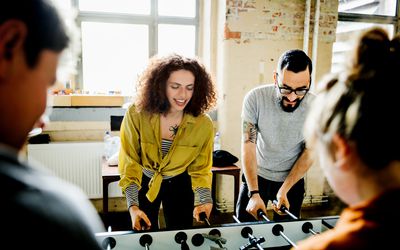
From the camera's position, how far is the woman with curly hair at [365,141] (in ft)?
1.85

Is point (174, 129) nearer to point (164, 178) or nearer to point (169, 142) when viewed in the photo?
point (169, 142)

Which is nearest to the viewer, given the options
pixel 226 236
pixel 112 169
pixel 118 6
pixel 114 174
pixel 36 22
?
pixel 36 22

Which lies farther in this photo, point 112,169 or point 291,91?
point 112,169

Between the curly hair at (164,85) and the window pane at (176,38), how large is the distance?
5.76 ft

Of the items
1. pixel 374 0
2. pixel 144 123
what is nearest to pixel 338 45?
pixel 374 0

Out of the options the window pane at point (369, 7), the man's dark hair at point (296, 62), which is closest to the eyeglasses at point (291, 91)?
the man's dark hair at point (296, 62)

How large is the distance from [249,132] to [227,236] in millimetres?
747

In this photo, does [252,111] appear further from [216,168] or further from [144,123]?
[216,168]

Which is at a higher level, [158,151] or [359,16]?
[359,16]

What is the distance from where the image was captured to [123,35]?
11.5 feet

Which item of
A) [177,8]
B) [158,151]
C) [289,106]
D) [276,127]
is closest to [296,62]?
[289,106]

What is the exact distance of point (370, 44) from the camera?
65cm

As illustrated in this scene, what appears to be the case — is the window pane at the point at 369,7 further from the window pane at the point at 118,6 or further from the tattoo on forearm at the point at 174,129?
the tattoo on forearm at the point at 174,129

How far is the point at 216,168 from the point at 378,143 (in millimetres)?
2401
